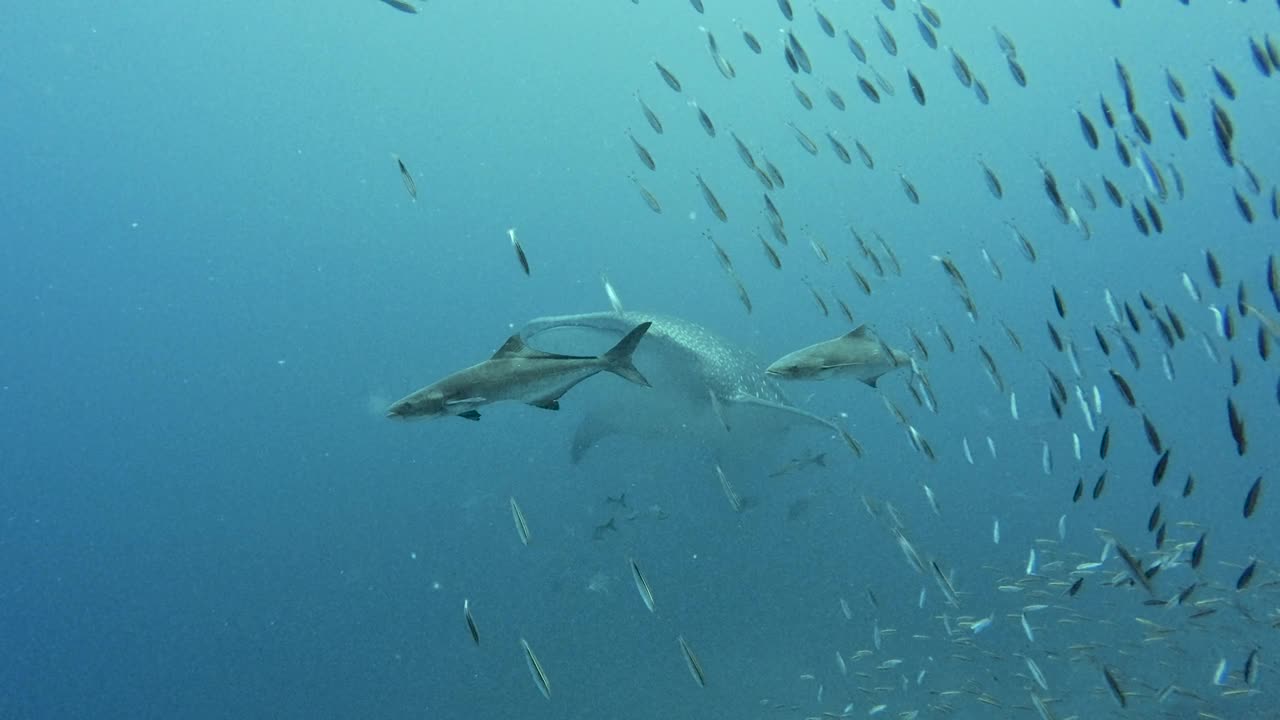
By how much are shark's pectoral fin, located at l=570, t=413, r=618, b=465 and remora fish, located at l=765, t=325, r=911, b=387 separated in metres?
9.59

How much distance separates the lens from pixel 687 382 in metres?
10.5

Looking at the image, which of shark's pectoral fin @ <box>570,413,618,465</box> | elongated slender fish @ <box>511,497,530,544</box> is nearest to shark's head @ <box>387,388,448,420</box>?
elongated slender fish @ <box>511,497,530,544</box>

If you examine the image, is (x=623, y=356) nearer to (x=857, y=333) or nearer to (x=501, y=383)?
(x=501, y=383)

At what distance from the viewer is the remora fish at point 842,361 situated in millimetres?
4336

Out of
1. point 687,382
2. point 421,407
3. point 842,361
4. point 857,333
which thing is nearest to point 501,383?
point 421,407

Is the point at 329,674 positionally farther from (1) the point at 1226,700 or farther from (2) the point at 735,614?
(1) the point at 1226,700

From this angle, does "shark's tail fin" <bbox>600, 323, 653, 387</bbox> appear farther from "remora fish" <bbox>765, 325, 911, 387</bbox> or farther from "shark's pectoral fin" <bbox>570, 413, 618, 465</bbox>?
"shark's pectoral fin" <bbox>570, 413, 618, 465</bbox>

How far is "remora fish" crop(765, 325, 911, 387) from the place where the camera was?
4336mm

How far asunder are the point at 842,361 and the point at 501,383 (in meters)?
2.25

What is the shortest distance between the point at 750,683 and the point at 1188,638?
9.61 meters

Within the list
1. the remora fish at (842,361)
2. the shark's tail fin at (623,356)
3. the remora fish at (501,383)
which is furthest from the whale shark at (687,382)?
the remora fish at (501,383)

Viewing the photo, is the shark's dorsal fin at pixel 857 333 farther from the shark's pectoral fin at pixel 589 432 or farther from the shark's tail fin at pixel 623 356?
the shark's pectoral fin at pixel 589 432

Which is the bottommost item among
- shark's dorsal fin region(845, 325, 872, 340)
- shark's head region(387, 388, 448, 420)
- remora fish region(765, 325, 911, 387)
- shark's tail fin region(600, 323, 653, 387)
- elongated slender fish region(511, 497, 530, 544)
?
elongated slender fish region(511, 497, 530, 544)

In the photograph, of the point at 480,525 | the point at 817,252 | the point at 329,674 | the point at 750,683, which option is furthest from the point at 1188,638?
the point at 329,674
